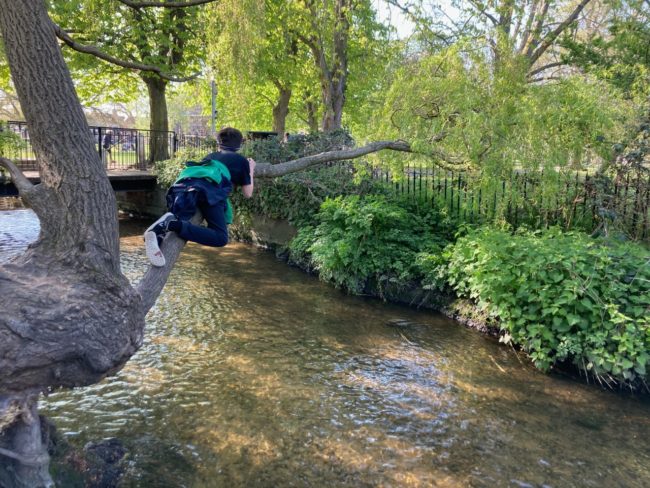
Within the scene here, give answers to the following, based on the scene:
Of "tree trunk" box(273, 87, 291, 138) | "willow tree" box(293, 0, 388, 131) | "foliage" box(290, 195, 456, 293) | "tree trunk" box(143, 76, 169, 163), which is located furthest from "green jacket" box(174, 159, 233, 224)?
"tree trunk" box(273, 87, 291, 138)

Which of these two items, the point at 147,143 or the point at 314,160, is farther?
the point at 147,143

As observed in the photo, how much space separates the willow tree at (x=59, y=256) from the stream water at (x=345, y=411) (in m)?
1.01

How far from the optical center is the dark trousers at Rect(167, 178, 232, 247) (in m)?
3.97

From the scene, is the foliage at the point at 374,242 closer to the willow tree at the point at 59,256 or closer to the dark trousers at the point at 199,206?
the dark trousers at the point at 199,206

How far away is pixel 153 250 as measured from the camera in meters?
3.71

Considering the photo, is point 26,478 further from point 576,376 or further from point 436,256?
point 436,256

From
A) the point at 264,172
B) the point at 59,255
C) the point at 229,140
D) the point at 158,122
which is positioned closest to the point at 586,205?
the point at 264,172

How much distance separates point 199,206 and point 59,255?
3.61 ft

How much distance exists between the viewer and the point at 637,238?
308 inches

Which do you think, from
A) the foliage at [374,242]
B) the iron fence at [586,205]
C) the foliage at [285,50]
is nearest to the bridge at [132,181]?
the foliage at [285,50]

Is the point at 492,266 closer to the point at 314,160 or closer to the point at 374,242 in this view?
the point at 374,242

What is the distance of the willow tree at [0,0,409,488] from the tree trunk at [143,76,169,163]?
15.4m

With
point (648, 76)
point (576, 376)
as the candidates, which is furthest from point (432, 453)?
point (648, 76)

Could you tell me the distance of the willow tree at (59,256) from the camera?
3.14 meters
